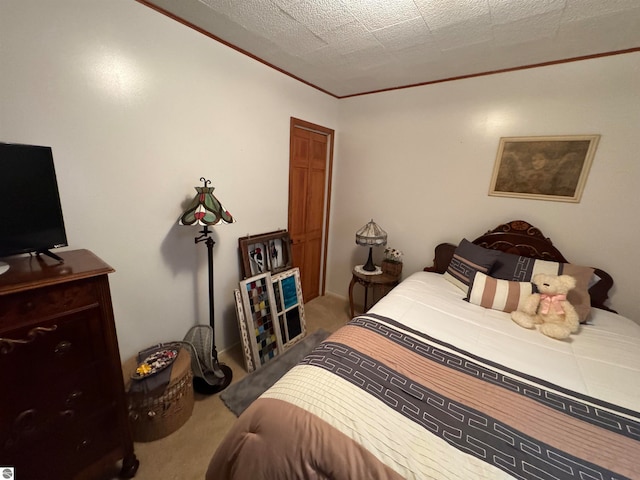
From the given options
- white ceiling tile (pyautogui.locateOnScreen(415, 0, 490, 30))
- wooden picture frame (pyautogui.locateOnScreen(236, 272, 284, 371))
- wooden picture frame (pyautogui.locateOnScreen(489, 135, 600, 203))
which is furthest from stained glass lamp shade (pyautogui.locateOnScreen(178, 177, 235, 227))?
wooden picture frame (pyautogui.locateOnScreen(489, 135, 600, 203))

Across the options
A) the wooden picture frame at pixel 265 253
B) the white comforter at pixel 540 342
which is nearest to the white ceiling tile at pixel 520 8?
the white comforter at pixel 540 342

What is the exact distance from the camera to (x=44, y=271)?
1003 mm

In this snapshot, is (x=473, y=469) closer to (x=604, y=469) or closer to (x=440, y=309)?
(x=604, y=469)

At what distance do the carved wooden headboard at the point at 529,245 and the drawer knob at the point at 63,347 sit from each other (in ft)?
9.07

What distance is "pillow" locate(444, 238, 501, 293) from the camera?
202 centimetres

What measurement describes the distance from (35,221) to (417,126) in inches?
109

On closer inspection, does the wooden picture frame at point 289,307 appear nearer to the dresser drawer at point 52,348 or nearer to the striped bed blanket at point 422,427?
the striped bed blanket at point 422,427

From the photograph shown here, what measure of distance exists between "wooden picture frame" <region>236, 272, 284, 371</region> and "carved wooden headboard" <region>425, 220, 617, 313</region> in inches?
76.1

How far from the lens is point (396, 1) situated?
4.28 ft

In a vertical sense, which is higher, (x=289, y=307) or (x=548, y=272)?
(x=548, y=272)

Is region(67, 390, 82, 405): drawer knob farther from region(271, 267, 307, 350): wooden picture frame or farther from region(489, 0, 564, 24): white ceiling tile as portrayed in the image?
region(489, 0, 564, 24): white ceiling tile

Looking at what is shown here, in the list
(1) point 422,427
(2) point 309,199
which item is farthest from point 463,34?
(1) point 422,427

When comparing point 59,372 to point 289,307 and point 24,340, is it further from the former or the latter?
point 289,307

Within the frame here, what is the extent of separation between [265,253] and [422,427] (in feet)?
6.00
